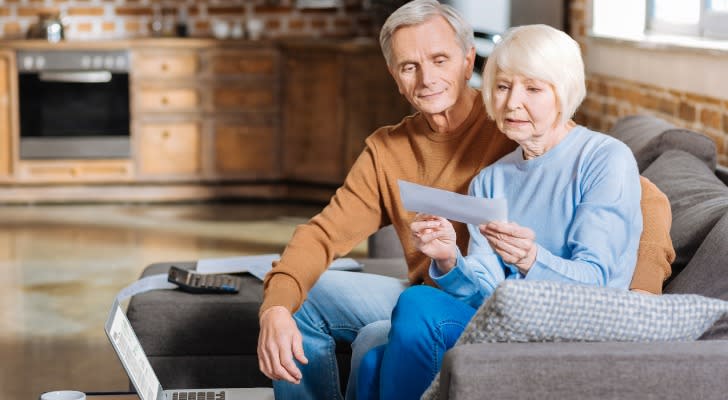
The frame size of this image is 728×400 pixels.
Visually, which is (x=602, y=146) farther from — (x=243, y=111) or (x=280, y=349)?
(x=243, y=111)

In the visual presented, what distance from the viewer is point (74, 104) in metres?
6.43

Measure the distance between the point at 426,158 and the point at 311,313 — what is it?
416 millimetres

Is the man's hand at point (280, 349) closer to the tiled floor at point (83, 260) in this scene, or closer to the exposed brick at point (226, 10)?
the tiled floor at point (83, 260)

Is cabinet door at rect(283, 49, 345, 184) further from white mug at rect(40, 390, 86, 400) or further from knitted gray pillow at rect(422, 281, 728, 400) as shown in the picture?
knitted gray pillow at rect(422, 281, 728, 400)

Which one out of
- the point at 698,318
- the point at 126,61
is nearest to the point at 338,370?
the point at 698,318

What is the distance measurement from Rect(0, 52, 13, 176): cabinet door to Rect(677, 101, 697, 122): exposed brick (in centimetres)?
420

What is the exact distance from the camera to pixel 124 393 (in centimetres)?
206

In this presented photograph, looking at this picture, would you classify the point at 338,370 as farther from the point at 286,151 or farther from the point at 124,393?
the point at 286,151

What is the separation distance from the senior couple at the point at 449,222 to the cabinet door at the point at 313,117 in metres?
4.15

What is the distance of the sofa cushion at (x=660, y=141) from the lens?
2617mm

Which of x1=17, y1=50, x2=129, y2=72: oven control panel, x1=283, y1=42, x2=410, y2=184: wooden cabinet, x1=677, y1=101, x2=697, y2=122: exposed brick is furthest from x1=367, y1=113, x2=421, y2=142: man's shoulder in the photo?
x1=17, y1=50, x2=129, y2=72: oven control panel

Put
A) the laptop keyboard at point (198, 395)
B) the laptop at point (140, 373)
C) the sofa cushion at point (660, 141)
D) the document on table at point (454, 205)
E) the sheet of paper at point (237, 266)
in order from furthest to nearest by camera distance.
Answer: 1. the sheet of paper at point (237, 266)
2. the sofa cushion at point (660, 141)
3. the laptop keyboard at point (198, 395)
4. the laptop at point (140, 373)
5. the document on table at point (454, 205)

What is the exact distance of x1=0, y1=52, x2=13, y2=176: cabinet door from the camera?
6340 millimetres

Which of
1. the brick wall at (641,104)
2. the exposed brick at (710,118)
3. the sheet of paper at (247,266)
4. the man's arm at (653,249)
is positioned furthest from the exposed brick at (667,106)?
the man's arm at (653,249)
